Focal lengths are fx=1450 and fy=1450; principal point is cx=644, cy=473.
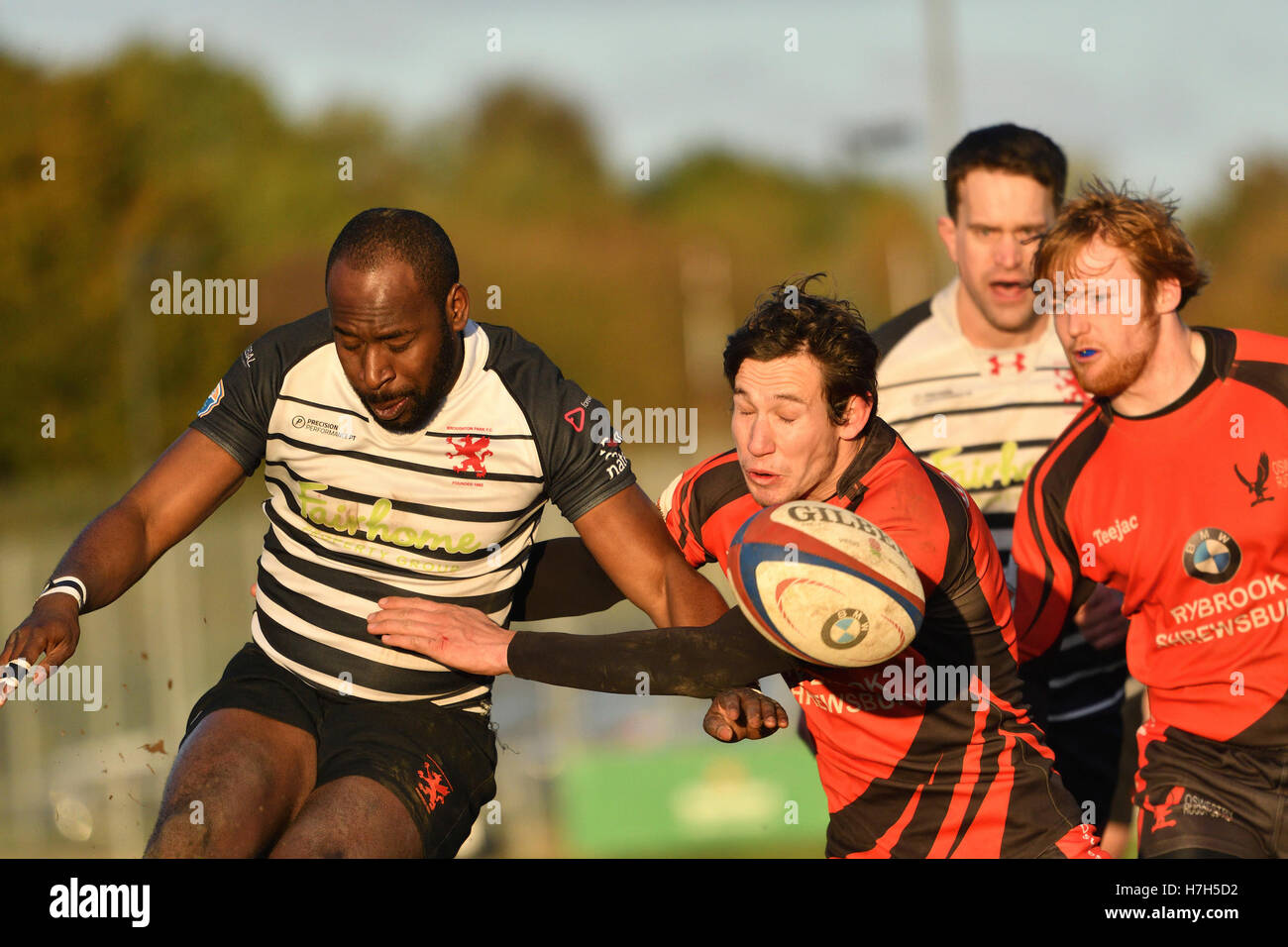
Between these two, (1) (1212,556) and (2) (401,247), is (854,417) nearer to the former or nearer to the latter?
(1) (1212,556)

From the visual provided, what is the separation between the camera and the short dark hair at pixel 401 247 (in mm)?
4660

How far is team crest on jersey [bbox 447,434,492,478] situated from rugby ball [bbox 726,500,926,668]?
1.14 metres

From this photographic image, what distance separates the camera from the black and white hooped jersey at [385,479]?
494 centimetres

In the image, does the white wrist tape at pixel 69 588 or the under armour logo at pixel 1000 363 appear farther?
the under armour logo at pixel 1000 363

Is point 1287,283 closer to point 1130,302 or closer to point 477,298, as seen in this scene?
point 477,298

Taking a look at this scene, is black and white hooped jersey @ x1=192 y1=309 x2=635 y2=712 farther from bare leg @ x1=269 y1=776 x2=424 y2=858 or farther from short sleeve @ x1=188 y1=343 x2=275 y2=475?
bare leg @ x1=269 y1=776 x2=424 y2=858

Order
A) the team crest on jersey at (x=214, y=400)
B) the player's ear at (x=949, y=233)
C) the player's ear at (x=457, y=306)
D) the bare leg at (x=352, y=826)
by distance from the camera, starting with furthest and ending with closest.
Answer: the player's ear at (x=949, y=233) < the team crest on jersey at (x=214, y=400) < the player's ear at (x=457, y=306) < the bare leg at (x=352, y=826)

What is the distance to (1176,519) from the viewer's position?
197 inches

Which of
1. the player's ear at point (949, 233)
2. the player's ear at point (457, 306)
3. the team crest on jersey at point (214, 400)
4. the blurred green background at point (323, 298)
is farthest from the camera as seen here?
the blurred green background at point (323, 298)

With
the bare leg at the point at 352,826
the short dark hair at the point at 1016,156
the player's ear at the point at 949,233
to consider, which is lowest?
the bare leg at the point at 352,826

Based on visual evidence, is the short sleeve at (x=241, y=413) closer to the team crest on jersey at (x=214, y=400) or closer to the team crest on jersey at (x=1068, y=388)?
the team crest on jersey at (x=214, y=400)

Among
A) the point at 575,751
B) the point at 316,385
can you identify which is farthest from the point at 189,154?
the point at 316,385
